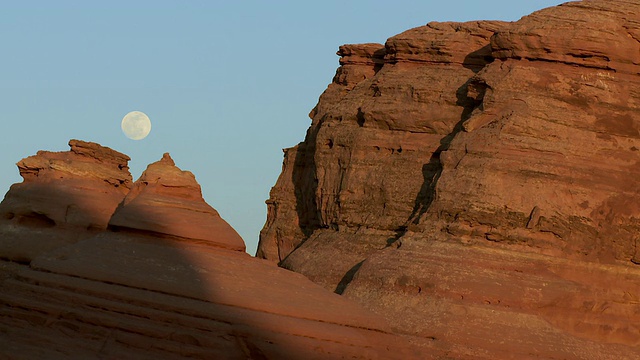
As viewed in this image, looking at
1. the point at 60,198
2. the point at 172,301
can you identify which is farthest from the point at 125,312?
the point at 60,198

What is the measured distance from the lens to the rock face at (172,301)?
845 inches

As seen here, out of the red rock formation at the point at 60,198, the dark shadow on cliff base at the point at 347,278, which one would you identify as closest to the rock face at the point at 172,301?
the red rock formation at the point at 60,198

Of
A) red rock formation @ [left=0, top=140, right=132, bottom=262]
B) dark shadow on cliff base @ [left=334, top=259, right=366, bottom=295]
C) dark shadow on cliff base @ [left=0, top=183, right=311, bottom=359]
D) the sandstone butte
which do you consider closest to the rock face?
dark shadow on cliff base @ [left=0, top=183, right=311, bottom=359]

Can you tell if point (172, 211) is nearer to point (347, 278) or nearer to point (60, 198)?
point (60, 198)

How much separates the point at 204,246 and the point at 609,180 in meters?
16.8

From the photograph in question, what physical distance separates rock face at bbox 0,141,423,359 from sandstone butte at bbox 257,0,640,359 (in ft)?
28.4

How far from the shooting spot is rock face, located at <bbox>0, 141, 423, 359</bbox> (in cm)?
2145

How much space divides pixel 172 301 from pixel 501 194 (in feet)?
57.0

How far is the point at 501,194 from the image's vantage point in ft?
123

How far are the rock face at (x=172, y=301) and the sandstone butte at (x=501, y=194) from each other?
8.65 meters

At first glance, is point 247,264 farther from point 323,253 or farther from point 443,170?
point 323,253

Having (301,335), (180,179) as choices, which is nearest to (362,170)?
(180,179)

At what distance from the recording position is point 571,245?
122 feet

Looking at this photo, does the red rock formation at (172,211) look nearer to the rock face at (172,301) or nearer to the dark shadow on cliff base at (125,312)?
the rock face at (172,301)
